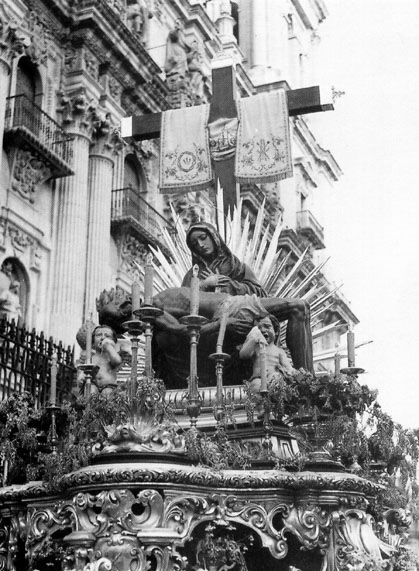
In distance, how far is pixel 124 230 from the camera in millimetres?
20750

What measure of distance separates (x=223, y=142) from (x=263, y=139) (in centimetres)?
76

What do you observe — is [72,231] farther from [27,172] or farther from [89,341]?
[89,341]

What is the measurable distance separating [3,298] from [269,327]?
9.42m

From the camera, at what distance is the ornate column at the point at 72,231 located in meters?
17.9

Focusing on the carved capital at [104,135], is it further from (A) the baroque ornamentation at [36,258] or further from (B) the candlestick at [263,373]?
(B) the candlestick at [263,373]

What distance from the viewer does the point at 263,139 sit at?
525 inches

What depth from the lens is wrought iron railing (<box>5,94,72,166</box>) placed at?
17781mm

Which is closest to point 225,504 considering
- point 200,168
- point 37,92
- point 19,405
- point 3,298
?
point 19,405

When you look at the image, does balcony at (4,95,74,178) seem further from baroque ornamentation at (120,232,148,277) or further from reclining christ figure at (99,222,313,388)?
reclining christ figure at (99,222,313,388)

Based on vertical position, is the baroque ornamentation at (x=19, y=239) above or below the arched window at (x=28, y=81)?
below

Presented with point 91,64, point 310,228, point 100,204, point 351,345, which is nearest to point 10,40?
point 91,64

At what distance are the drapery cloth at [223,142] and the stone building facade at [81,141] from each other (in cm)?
183

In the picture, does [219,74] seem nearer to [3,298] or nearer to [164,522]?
[3,298]

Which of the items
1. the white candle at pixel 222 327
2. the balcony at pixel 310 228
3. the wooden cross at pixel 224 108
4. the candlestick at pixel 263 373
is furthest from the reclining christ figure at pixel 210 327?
the balcony at pixel 310 228
